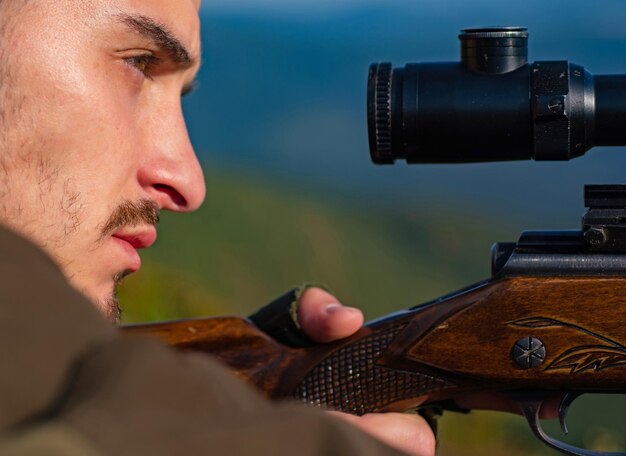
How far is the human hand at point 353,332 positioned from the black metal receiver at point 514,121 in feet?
0.96

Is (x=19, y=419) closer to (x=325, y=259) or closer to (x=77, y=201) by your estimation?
(x=77, y=201)

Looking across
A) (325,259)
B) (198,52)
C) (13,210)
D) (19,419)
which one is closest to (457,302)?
(198,52)

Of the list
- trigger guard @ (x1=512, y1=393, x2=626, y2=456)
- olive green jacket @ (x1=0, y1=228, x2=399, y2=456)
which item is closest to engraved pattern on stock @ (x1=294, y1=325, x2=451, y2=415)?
trigger guard @ (x1=512, y1=393, x2=626, y2=456)

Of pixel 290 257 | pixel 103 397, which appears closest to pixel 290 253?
pixel 290 257

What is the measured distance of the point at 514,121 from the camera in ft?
9.89

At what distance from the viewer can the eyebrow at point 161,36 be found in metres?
2.77

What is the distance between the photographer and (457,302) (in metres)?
2.99

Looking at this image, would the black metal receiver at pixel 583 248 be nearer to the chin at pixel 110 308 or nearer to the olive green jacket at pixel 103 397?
the chin at pixel 110 308

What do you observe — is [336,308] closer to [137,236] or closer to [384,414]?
[384,414]

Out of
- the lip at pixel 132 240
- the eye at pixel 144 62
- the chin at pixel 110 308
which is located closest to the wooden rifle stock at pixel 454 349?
the chin at pixel 110 308

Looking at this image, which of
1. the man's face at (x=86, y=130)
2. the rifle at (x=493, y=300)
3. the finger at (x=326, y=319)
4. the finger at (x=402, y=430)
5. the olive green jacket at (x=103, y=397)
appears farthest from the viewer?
the finger at (x=326, y=319)

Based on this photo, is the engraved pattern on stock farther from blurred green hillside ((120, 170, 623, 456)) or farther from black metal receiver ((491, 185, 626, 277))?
blurred green hillside ((120, 170, 623, 456))

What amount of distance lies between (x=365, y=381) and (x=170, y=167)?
810mm

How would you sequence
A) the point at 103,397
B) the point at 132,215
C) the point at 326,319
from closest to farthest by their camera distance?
the point at 103,397, the point at 132,215, the point at 326,319
